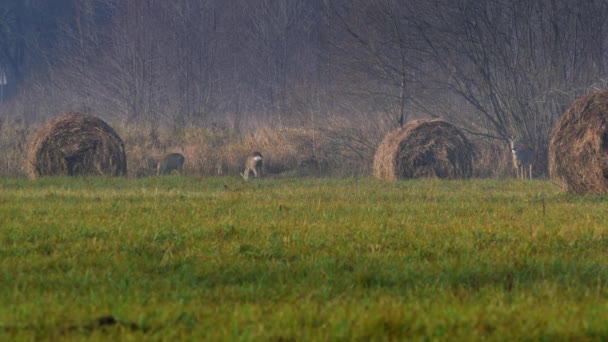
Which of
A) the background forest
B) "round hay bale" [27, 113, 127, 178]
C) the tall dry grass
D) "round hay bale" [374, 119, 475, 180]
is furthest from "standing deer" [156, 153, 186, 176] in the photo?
"round hay bale" [374, 119, 475, 180]

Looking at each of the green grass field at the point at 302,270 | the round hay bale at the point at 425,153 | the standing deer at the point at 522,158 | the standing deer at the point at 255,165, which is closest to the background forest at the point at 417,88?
the standing deer at the point at 522,158

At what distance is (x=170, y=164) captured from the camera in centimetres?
2572

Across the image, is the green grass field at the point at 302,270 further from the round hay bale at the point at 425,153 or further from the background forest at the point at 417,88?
the background forest at the point at 417,88

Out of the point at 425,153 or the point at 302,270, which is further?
the point at 425,153

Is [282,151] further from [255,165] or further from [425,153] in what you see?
[425,153]

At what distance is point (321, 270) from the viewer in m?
7.79

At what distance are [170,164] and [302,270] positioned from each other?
18.2 meters

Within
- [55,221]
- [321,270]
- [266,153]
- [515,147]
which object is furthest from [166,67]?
[321,270]

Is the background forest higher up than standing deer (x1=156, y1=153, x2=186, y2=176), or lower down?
higher up

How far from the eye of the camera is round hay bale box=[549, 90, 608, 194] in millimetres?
17500

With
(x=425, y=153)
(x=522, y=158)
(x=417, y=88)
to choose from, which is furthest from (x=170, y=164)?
(x=522, y=158)

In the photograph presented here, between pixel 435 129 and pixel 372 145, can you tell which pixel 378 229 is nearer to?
pixel 435 129

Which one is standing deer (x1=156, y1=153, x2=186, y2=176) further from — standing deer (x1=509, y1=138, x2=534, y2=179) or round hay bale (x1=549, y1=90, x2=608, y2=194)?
round hay bale (x1=549, y1=90, x2=608, y2=194)

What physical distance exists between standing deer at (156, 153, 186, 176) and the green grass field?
11305 mm
